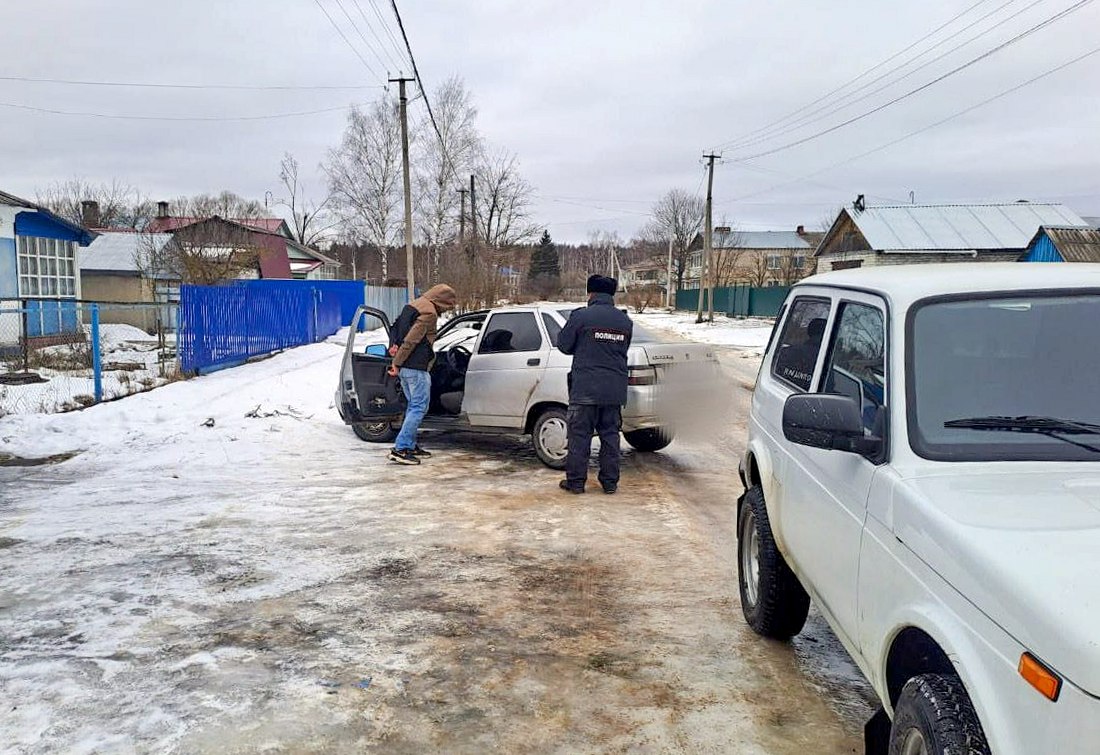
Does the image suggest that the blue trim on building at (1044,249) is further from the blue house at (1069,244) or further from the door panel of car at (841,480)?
the door panel of car at (841,480)

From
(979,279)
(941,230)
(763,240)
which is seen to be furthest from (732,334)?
(763,240)

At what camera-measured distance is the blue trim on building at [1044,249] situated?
2884 centimetres

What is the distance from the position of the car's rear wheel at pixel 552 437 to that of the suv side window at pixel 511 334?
0.68 m

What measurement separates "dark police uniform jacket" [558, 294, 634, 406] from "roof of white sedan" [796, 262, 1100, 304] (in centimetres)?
363

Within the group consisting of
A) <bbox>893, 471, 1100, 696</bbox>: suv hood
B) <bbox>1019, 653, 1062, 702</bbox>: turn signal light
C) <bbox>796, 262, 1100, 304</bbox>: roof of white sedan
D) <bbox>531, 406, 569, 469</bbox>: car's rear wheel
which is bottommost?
<bbox>531, 406, 569, 469</bbox>: car's rear wheel

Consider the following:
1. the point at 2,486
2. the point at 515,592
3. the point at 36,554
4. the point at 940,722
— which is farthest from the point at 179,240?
the point at 940,722

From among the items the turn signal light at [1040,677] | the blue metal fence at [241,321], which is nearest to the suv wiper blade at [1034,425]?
the turn signal light at [1040,677]

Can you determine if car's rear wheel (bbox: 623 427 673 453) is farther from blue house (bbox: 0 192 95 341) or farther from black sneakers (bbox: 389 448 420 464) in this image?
blue house (bbox: 0 192 95 341)

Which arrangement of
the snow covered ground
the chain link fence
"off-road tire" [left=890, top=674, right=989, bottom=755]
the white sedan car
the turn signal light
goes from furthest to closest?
the chain link fence → the snow covered ground → the white sedan car → "off-road tire" [left=890, top=674, right=989, bottom=755] → the turn signal light

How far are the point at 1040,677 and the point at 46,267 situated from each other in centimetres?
2595

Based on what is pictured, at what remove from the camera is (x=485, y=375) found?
321 inches

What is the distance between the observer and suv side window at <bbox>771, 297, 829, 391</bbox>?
368 centimetres

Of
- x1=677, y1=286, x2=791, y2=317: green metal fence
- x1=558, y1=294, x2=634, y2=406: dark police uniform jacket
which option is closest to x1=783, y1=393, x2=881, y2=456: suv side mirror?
x1=558, y1=294, x2=634, y2=406: dark police uniform jacket

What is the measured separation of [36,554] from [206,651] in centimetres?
219
